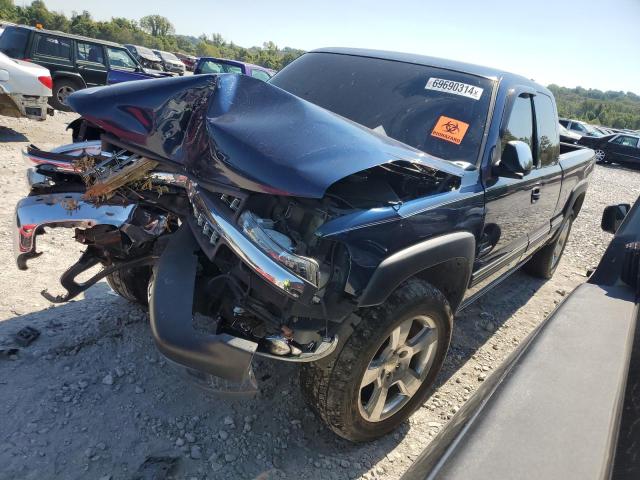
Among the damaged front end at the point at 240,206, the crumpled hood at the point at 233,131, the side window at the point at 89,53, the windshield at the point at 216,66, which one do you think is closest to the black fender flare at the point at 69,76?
the side window at the point at 89,53

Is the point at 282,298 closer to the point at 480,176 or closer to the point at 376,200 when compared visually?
the point at 376,200

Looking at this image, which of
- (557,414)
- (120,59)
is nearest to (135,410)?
(557,414)

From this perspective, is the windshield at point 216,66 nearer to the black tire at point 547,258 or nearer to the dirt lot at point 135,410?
the black tire at point 547,258

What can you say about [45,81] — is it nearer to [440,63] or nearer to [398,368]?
[440,63]

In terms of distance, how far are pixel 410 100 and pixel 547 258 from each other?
3.05 meters

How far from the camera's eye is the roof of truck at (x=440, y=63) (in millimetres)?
3102

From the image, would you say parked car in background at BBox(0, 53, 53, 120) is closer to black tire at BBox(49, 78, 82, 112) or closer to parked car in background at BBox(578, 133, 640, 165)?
black tire at BBox(49, 78, 82, 112)

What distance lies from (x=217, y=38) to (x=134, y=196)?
128849 millimetres

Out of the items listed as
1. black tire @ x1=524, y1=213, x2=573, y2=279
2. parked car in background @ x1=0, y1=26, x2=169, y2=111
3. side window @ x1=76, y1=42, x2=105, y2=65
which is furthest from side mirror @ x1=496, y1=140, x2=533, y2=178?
side window @ x1=76, y1=42, x2=105, y2=65

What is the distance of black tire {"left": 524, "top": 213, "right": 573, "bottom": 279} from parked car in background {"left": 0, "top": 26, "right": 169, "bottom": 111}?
10331mm

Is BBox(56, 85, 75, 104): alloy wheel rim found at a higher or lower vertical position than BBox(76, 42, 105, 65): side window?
lower

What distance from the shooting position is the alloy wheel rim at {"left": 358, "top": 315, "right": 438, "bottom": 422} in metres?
2.25

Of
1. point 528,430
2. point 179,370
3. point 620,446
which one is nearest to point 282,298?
point 179,370

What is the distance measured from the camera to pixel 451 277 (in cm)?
262
